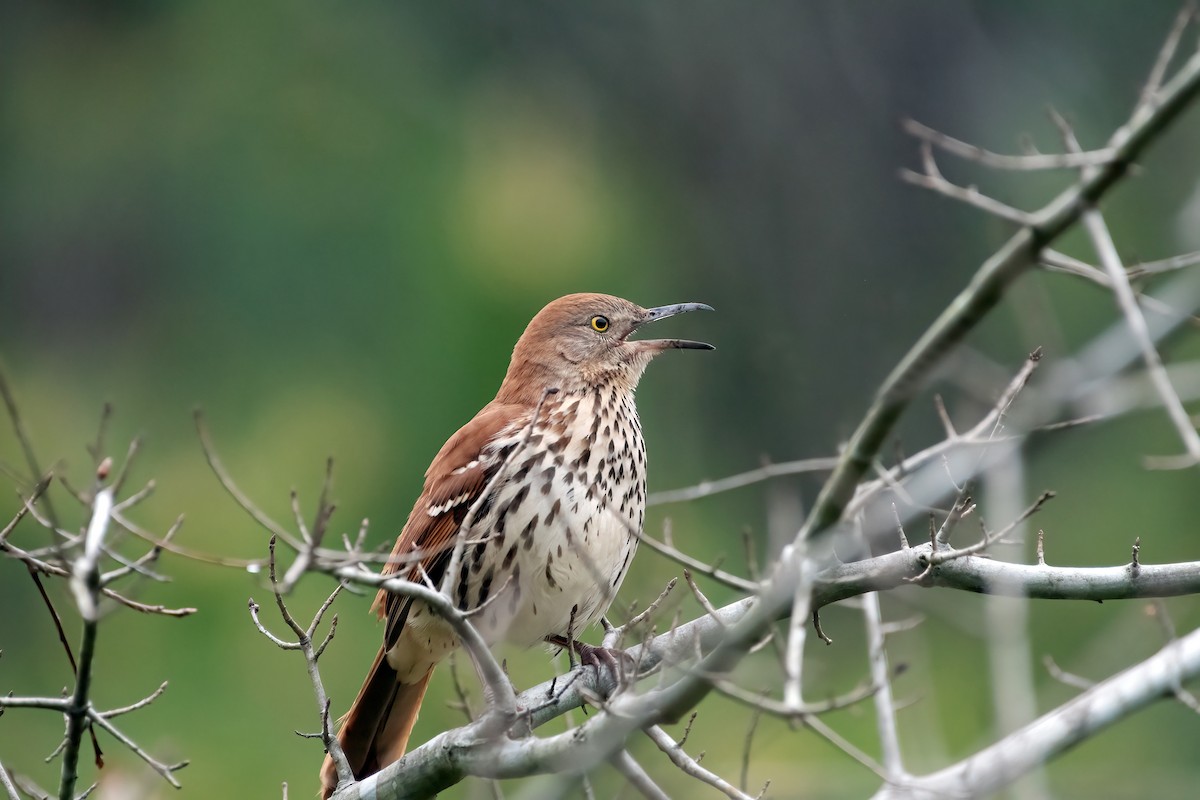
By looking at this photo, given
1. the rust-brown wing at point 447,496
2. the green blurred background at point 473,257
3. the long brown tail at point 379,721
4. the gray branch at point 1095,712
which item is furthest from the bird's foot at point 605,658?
the green blurred background at point 473,257

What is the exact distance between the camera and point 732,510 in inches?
466

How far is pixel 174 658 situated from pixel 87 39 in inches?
→ 319

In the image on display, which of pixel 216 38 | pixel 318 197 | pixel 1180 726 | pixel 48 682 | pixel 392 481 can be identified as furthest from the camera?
pixel 216 38

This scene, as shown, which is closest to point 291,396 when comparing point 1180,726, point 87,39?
point 87,39

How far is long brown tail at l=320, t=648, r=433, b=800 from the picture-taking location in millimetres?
4387

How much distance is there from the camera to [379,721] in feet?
14.5

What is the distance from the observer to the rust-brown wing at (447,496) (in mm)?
4227

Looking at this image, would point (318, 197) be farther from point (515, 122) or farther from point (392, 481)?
point (392, 481)

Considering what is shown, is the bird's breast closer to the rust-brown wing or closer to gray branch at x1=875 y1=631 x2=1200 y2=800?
the rust-brown wing

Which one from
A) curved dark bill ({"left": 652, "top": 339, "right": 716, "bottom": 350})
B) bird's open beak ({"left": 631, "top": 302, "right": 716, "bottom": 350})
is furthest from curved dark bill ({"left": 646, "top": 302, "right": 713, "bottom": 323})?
curved dark bill ({"left": 652, "top": 339, "right": 716, "bottom": 350})

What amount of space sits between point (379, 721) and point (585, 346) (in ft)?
4.34

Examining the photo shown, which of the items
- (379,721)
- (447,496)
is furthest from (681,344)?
(379,721)

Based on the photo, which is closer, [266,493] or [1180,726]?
[1180,726]

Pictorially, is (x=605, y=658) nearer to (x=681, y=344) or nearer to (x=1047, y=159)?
(x=681, y=344)
